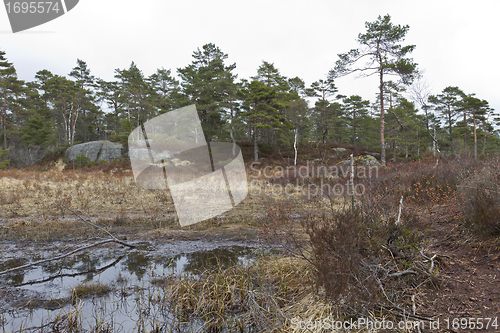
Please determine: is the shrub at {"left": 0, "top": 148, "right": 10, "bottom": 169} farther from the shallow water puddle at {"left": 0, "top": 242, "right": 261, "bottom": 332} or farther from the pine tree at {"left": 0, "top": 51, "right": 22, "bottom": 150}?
the shallow water puddle at {"left": 0, "top": 242, "right": 261, "bottom": 332}

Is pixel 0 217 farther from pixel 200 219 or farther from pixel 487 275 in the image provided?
pixel 487 275

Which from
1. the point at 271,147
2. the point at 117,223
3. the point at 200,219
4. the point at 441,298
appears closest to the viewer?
the point at 441,298

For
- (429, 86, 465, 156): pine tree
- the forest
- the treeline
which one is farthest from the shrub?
(429, 86, 465, 156): pine tree

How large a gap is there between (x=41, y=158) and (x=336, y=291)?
3227 centimetres

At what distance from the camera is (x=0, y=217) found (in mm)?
7430

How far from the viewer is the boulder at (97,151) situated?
84.5 feet

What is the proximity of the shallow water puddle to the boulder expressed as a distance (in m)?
23.8

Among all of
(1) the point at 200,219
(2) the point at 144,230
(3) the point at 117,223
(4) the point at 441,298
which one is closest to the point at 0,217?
(3) the point at 117,223

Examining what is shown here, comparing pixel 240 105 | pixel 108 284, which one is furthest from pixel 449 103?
pixel 108 284

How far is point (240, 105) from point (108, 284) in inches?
1070

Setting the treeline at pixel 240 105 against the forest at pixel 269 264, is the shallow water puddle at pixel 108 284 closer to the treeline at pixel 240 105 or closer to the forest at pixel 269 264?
the forest at pixel 269 264

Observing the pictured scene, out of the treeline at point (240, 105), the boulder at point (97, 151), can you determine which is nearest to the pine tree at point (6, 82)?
the treeline at point (240, 105)

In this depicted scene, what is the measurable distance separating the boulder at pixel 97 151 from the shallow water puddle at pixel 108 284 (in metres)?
23.8

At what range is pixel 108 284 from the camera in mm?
3764
